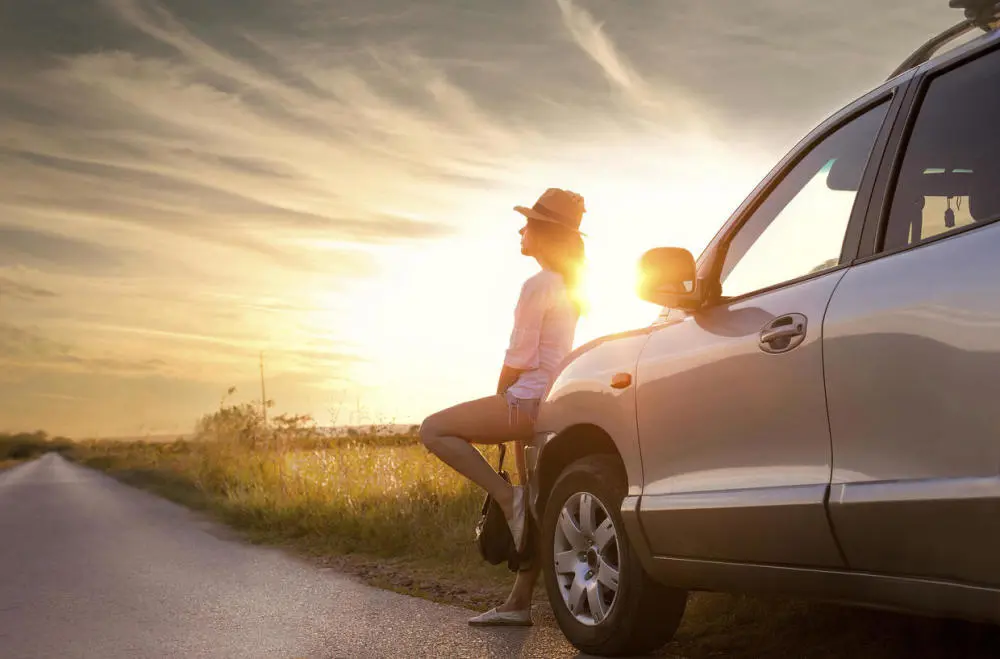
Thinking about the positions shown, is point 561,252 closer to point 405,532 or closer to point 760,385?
point 760,385

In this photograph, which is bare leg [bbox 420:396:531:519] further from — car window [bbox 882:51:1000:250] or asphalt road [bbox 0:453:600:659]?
car window [bbox 882:51:1000:250]

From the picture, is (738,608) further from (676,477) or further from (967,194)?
(967,194)

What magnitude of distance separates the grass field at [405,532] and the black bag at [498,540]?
1.89 feet

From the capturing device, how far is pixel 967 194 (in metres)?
Answer: 3.74

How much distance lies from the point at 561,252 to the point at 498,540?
1.69m

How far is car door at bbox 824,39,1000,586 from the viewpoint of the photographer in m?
3.12

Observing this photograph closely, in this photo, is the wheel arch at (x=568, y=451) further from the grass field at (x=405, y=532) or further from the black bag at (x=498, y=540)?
the grass field at (x=405, y=532)

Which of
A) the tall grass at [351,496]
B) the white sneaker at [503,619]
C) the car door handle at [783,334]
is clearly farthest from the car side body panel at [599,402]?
the tall grass at [351,496]

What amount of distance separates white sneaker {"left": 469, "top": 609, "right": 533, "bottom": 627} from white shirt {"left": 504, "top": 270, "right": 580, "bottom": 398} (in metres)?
1.24

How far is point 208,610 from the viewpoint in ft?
24.2

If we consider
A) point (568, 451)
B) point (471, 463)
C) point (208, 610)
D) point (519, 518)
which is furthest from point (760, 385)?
point (208, 610)

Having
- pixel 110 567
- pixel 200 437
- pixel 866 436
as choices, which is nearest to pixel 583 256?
pixel 866 436

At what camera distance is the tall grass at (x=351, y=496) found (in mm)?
10289

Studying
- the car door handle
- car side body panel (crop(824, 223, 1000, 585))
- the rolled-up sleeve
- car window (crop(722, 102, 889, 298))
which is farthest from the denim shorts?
car side body panel (crop(824, 223, 1000, 585))
